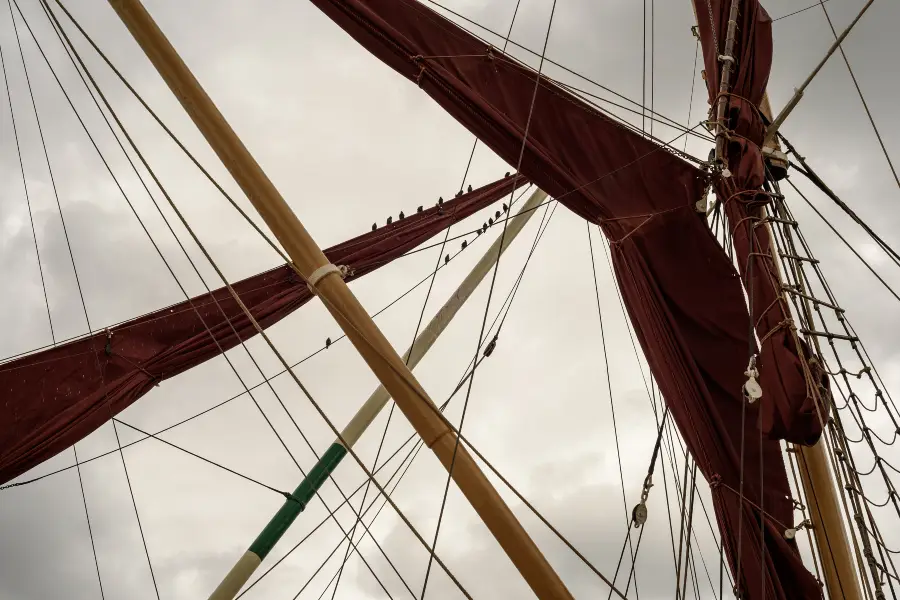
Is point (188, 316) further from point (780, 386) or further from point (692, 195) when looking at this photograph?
point (780, 386)

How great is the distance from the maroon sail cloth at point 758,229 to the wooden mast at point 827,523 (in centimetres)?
23

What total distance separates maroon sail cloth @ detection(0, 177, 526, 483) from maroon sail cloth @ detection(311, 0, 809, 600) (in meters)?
2.37

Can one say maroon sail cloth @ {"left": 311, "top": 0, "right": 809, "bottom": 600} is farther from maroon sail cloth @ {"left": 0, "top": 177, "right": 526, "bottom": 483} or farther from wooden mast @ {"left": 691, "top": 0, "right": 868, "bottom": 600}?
maroon sail cloth @ {"left": 0, "top": 177, "right": 526, "bottom": 483}

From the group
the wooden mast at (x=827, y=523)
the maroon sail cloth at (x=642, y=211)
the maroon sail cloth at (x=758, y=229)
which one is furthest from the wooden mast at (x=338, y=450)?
the wooden mast at (x=827, y=523)

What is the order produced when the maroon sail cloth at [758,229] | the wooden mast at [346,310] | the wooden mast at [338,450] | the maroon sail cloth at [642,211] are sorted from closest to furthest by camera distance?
1. the wooden mast at [346,310]
2. the maroon sail cloth at [758,229]
3. the maroon sail cloth at [642,211]
4. the wooden mast at [338,450]

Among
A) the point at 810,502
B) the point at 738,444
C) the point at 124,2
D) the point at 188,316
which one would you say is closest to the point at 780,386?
the point at 738,444

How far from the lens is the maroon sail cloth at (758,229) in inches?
241

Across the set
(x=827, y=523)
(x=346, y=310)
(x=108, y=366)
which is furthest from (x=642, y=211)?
(x=108, y=366)

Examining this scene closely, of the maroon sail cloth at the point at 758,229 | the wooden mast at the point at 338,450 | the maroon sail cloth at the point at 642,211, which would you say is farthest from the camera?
the wooden mast at the point at 338,450

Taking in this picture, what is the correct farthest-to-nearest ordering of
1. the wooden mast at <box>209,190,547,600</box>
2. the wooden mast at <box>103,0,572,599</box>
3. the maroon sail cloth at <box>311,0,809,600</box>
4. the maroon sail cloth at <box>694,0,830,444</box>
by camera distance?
1. the wooden mast at <box>209,190,547,600</box>
2. the maroon sail cloth at <box>311,0,809,600</box>
3. the maroon sail cloth at <box>694,0,830,444</box>
4. the wooden mast at <box>103,0,572,599</box>

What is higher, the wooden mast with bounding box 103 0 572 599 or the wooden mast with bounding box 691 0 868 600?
the wooden mast with bounding box 103 0 572 599

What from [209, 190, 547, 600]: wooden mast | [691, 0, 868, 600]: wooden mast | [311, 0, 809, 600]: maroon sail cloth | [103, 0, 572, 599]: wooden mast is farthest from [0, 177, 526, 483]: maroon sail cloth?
[691, 0, 868, 600]: wooden mast

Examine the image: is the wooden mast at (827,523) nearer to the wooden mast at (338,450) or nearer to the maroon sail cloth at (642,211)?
the maroon sail cloth at (642,211)

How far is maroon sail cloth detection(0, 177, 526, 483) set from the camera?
8.60 meters
